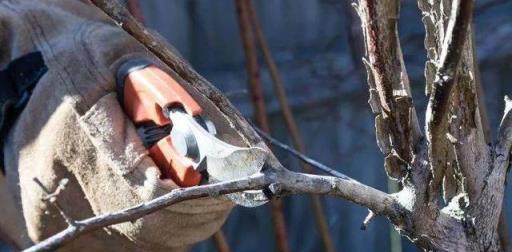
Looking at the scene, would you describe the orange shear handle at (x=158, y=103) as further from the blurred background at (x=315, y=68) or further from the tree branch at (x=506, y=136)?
the blurred background at (x=315, y=68)

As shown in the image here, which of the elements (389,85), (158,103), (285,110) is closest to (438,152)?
(389,85)

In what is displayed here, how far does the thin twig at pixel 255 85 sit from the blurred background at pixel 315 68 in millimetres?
145

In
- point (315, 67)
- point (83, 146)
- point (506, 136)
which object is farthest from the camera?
point (315, 67)

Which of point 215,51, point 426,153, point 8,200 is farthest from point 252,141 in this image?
point 215,51

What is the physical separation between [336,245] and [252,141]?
160 cm

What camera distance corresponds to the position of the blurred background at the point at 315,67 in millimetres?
2109

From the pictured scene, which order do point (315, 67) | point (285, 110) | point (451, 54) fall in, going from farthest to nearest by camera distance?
1. point (315, 67)
2. point (285, 110)
3. point (451, 54)

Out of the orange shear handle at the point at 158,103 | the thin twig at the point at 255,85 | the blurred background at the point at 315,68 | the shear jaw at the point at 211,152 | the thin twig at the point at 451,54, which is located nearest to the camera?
the thin twig at the point at 451,54

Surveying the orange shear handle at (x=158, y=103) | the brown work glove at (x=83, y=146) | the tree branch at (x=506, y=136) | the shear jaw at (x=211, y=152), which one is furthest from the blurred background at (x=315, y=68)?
the tree branch at (x=506, y=136)

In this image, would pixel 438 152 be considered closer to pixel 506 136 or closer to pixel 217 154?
pixel 506 136

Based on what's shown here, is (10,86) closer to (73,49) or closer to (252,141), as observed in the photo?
(73,49)

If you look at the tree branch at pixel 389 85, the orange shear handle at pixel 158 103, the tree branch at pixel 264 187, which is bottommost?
the orange shear handle at pixel 158 103

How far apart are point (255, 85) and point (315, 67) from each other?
0.22 meters

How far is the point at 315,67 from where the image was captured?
2119 millimetres
